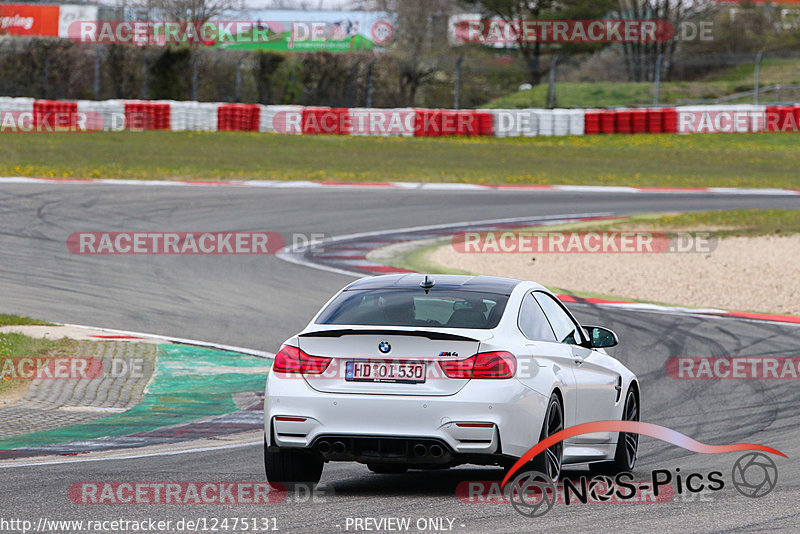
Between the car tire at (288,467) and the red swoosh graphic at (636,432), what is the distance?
1.10 meters

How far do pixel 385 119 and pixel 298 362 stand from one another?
33.4 meters

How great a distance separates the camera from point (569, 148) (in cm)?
3738

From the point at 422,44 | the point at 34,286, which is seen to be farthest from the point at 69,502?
the point at 422,44

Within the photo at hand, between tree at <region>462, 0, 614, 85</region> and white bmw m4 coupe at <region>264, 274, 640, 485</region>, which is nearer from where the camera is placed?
white bmw m4 coupe at <region>264, 274, 640, 485</region>

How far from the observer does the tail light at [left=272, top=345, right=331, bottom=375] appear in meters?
6.56

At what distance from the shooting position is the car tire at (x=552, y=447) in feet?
21.4

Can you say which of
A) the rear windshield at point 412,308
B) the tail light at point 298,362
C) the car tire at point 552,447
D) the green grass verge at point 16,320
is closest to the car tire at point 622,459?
Answer: the car tire at point 552,447

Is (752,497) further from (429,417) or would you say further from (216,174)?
(216,174)

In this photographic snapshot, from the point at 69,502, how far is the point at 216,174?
906 inches

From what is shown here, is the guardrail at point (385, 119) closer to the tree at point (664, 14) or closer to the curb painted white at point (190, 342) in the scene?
the tree at point (664, 14)

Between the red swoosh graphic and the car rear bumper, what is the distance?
12 cm

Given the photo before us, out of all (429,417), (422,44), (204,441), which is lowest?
(204,441)

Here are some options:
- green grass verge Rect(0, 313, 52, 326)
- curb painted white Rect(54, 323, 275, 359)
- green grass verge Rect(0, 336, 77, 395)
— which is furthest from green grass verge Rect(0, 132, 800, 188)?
green grass verge Rect(0, 336, 77, 395)

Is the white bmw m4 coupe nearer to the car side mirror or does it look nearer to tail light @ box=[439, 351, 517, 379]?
tail light @ box=[439, 351, 517, 379]
